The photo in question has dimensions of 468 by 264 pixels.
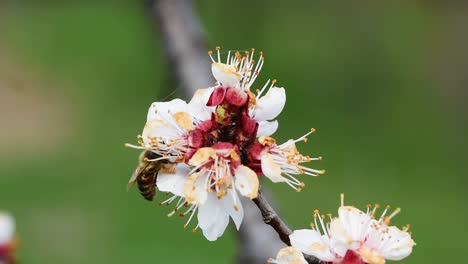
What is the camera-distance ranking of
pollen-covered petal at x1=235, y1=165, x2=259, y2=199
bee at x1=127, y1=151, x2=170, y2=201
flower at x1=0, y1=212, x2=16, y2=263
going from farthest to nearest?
flower at x1=0, y1=212, x2=16, y2=263 → bee at x1=127, y1=151, x2=170, y2=201 → pollen-covered petal at x1=235, y1=165, x2=259, y2=199

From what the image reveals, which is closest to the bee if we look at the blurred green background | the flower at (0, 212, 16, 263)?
the flower at (0, 212, 16, 263)

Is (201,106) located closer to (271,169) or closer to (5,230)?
(271,169)

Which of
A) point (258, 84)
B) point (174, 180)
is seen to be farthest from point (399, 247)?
point (258, 84)

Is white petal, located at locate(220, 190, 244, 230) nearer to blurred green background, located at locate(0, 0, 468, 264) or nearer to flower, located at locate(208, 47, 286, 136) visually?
flower, located at locate(208, 47, 286, 136)

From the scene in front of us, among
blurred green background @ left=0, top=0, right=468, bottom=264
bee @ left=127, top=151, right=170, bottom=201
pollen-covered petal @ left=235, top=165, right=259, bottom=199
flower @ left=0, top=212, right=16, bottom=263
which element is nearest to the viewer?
pollen-covered petal @ left=235, top=165, right=259, bottom=199

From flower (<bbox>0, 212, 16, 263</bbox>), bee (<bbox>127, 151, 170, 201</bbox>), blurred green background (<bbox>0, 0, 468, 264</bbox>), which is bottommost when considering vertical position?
blurred green background (<bbox>0, 0, 468, 264</bbox>)

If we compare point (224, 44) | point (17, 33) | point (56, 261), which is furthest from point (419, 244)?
point (17, 33)

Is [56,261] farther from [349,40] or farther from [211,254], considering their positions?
[349,40]
